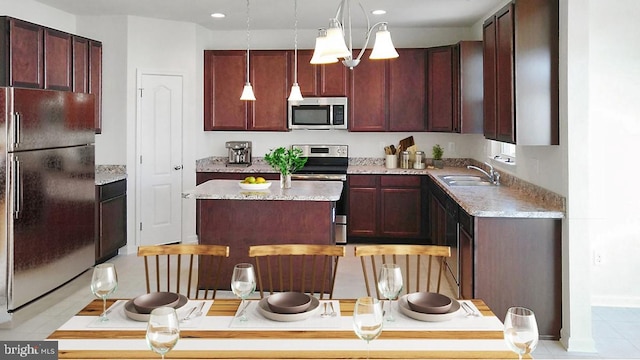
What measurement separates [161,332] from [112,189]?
434 centimetres

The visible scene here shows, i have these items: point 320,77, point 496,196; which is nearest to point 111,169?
point 320,77

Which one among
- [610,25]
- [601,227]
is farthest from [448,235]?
[610,25]

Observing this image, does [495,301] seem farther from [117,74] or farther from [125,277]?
[117,74]

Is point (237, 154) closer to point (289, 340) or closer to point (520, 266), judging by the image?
point (520, 266)

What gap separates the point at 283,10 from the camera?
5.53 meters

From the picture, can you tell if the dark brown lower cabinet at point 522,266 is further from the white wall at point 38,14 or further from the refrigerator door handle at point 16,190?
the white wall at point 38,14

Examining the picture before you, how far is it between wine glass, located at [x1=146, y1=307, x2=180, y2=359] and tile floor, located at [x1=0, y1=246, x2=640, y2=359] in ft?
8.01

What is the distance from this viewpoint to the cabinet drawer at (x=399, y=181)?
235 inches

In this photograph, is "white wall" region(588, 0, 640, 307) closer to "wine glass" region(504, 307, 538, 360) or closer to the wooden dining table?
the wooden dining table

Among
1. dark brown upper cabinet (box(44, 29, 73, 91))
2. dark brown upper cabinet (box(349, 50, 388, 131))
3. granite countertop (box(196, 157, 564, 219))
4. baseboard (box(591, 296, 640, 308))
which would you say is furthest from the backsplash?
baseboard (box(591, 296, 640, 308))

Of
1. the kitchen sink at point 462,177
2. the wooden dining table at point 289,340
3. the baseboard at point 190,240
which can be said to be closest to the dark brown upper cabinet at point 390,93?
the kitchen sink at point 462,177

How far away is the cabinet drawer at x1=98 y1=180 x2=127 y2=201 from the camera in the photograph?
508 cm

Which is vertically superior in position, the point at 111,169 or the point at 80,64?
the point at 80,64

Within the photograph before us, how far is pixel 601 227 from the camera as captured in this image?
3822 mm
